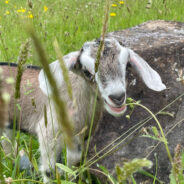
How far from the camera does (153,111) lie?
256 cm

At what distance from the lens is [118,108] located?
2.10 meters

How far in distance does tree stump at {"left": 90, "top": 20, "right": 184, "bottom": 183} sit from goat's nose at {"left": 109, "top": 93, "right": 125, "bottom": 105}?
0.23 meters

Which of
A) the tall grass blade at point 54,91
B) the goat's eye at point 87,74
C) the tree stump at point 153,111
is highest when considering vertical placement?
the tall grass blade at point 54,91

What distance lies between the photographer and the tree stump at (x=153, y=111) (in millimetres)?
2168

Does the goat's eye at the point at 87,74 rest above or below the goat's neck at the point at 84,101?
above

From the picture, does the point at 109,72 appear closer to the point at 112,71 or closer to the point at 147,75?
the point at 112,71

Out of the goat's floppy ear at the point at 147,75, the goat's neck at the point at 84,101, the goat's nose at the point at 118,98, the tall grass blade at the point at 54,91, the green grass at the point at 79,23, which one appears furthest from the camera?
the green grass at the point at 79,23

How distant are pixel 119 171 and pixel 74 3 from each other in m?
6.48

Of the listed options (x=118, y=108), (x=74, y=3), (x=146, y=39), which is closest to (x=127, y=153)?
(x=118, y=108)

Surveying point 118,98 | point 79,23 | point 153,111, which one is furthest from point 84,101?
point 79,23

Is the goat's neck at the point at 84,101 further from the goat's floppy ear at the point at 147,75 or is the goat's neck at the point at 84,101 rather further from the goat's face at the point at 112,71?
the goat's floppy ear at the point at 147,75

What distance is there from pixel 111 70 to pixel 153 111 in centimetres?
65

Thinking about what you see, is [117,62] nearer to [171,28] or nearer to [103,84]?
[103,84]

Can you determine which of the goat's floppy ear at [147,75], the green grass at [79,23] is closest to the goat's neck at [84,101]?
the goat's floppy ear at [147,75]
